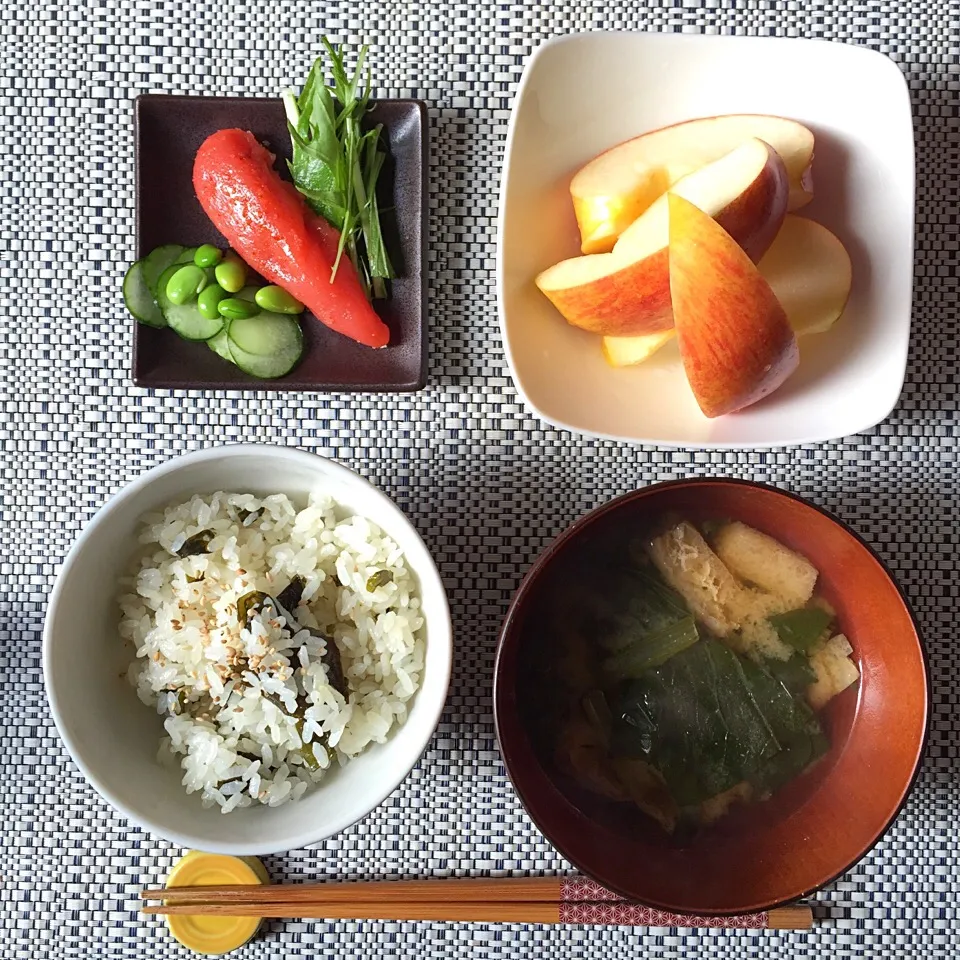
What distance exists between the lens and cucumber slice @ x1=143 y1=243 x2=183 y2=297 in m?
1.21

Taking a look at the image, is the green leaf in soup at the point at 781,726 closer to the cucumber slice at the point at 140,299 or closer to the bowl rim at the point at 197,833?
the bowl rim at the point at 197,833

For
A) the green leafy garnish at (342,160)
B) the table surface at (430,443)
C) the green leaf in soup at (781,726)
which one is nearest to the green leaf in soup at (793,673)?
the green leaf in soup at (781,726)

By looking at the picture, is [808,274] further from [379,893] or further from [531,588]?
[379,893]

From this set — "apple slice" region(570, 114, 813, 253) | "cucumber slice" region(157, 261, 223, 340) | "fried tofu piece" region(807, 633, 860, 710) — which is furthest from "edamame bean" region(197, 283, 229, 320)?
"fried tofu piece" region(807, 633, 860, 710)

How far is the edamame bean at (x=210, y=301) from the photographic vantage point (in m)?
1.19

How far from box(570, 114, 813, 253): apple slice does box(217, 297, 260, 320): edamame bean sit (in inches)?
17.3

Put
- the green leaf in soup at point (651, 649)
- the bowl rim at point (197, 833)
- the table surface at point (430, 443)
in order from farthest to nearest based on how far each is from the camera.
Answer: the table surface at point (430, 443), the green leaf in soup at point (651, 649), the bowl rim at point (197, 833)

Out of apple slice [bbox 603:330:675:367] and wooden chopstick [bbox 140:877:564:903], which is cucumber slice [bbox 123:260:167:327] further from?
wooden chopstick [bbox 140:877:564:903]

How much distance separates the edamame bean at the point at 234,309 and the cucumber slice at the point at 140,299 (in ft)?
A: 0.26

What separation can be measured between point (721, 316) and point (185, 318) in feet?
2.17

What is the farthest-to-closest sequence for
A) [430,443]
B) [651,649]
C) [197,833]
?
[430,443] < [651,649] < [197,833]

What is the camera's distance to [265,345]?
1.20 m

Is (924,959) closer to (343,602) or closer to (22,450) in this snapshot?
(343,602)

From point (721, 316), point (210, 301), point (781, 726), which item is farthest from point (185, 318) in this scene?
point (781, 726)
